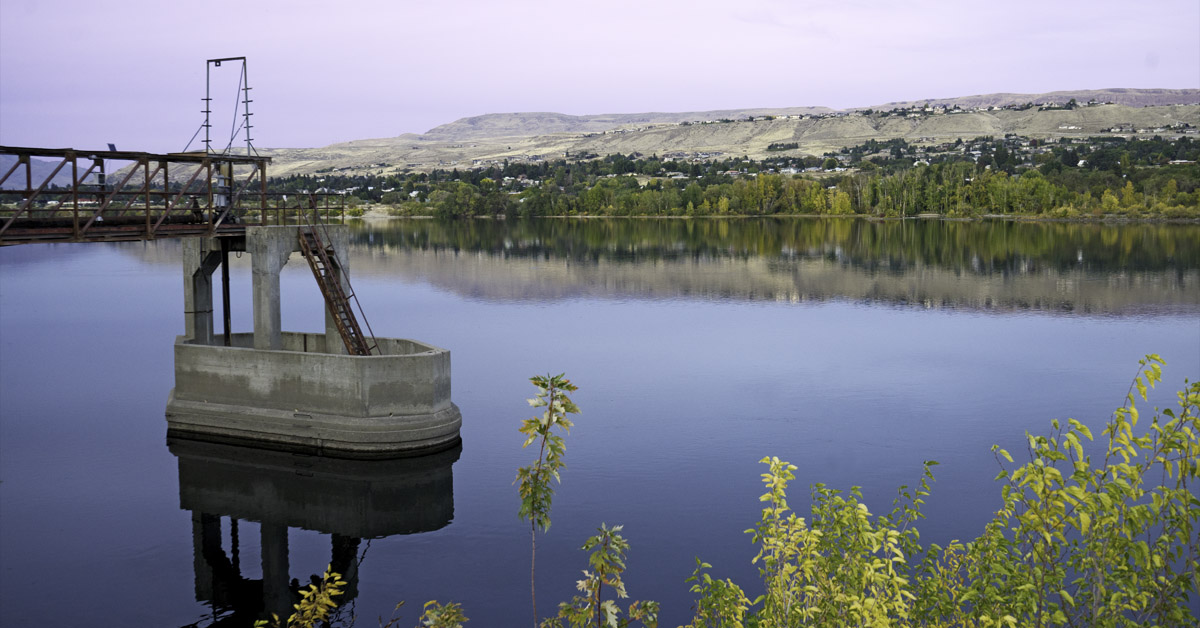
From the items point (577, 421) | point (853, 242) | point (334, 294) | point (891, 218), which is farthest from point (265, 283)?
point (891, 218)

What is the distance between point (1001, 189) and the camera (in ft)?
472

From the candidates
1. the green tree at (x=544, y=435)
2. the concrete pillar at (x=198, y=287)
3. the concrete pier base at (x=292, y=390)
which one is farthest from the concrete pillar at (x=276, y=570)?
the green tree at (x=544, y=435)

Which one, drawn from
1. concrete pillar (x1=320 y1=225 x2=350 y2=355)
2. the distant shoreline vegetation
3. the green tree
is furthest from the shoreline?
the green tree

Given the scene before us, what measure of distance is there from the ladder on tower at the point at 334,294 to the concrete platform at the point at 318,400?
1541 mm

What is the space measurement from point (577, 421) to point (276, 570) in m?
11.3

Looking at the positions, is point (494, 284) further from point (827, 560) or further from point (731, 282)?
point (827, 560)

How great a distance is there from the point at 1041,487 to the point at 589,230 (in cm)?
11486

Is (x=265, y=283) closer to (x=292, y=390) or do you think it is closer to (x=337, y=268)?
(x=337, y=268)

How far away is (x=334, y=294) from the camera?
1001 inches

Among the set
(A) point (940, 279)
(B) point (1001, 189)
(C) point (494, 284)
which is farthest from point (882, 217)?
(C) point (494, 284)

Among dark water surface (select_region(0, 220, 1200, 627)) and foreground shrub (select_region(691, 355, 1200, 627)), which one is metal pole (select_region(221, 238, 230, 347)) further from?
foreground shrub (select_region(691, 355, 1200, 627))

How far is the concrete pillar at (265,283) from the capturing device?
80.6 feet

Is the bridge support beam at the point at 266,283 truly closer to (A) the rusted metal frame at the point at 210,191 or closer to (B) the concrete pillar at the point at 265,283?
(B) the concrete pillar at the point at 265,283

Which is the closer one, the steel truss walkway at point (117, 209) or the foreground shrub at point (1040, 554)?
the foreground shrub at point (1040, 554)
